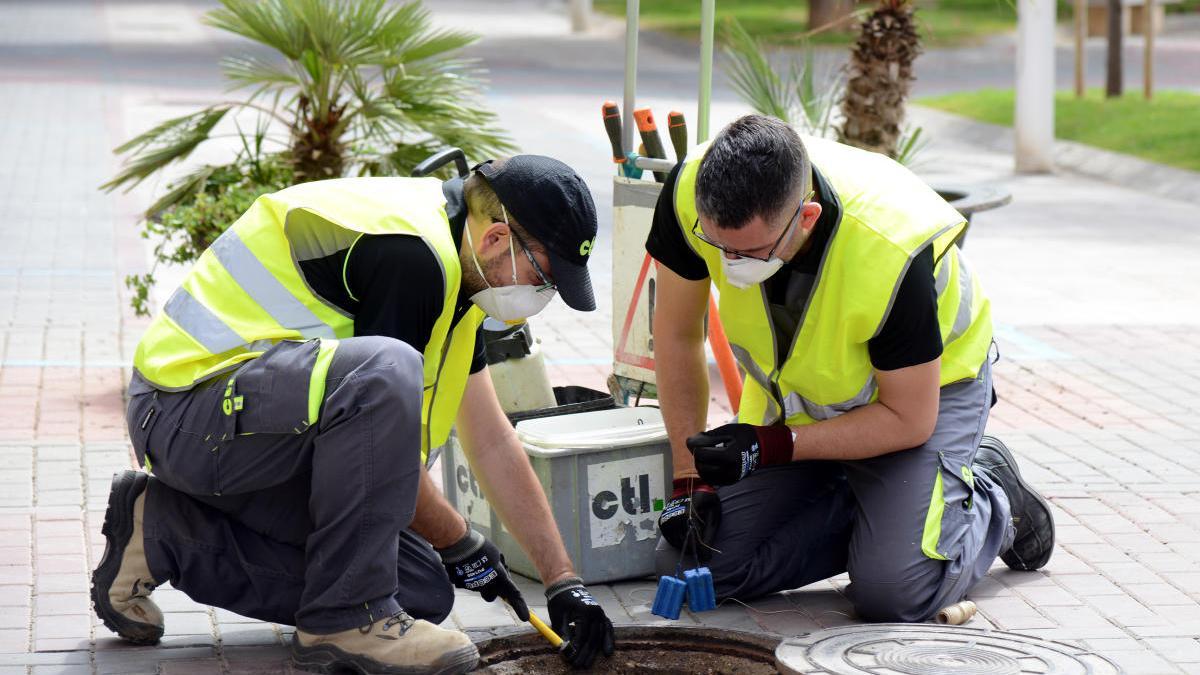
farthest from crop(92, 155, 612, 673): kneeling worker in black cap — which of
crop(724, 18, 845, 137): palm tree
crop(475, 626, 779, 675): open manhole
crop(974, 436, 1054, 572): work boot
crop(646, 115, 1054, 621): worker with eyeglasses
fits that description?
crop(724, 18, 845, 137): palm tree

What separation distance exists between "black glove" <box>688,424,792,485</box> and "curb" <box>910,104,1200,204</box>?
8711 mm

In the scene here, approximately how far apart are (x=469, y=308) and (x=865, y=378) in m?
0.98

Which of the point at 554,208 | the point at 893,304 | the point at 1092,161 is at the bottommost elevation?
the point at 1092,161

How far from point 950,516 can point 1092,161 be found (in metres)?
10.2

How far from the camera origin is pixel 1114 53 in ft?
52.1

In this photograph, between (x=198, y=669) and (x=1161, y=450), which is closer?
(x=198, y=669)

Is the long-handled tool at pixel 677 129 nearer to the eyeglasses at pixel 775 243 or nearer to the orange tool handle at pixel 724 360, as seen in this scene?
the orange tool handle at pixel 724 360

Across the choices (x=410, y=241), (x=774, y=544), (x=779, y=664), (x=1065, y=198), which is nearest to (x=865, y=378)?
(x=774, y=544)

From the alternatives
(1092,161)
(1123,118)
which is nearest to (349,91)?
(1092,161)

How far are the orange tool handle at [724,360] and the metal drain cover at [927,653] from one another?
4.20 feet

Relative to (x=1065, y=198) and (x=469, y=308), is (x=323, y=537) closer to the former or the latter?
(x=469, y=308)

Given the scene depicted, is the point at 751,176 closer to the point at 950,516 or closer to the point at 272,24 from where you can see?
the point at 950,516

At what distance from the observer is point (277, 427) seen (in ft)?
11.0

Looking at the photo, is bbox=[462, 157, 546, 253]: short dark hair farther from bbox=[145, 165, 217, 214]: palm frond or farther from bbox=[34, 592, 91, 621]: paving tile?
bbox=[145, 165, 217, 214]: palm frond
